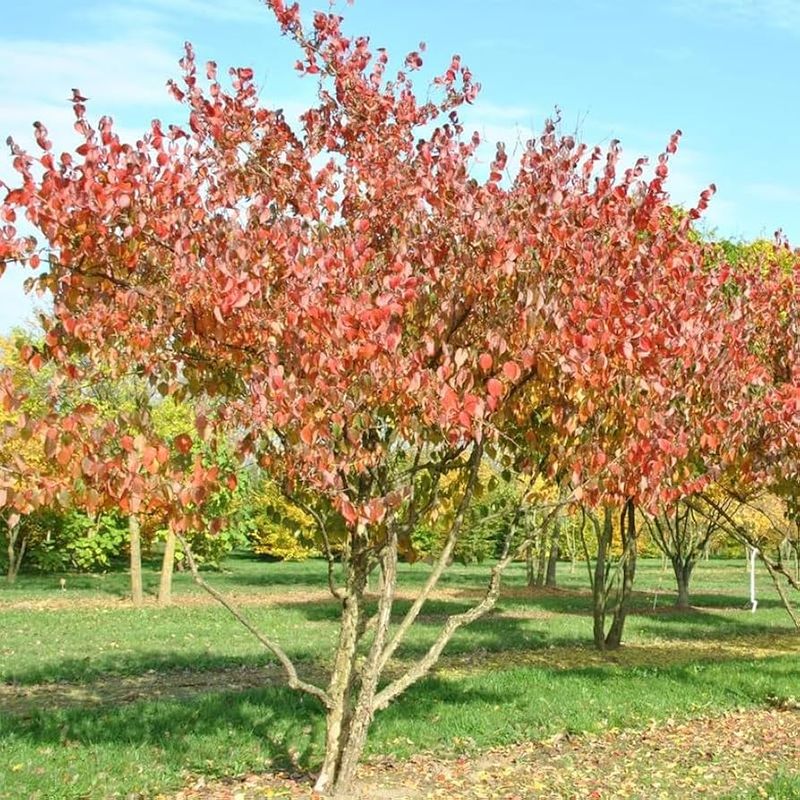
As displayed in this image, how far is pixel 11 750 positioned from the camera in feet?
23.8

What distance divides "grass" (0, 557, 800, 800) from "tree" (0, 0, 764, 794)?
61.1 inches

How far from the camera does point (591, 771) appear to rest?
736 cm

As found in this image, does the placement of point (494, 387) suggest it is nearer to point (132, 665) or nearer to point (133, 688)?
point (133, 688)

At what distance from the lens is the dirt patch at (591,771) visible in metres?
6.67

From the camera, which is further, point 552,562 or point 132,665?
point 552,562

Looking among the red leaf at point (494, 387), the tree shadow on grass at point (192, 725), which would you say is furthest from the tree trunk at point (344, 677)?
the red leaf at point (494, 387)

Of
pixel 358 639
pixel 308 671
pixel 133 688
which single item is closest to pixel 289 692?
pixel 133 688

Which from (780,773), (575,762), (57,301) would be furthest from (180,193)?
(780,773)

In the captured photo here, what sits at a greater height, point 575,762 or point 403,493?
point 403,493

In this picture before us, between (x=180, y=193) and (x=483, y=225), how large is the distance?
5.91 ft

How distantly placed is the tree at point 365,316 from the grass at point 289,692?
1.55 m

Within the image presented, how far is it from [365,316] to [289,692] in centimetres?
588

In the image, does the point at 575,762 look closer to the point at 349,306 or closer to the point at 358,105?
the point at 349,306

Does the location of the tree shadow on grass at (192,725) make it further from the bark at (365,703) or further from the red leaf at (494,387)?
the red leaf at (494,387)
